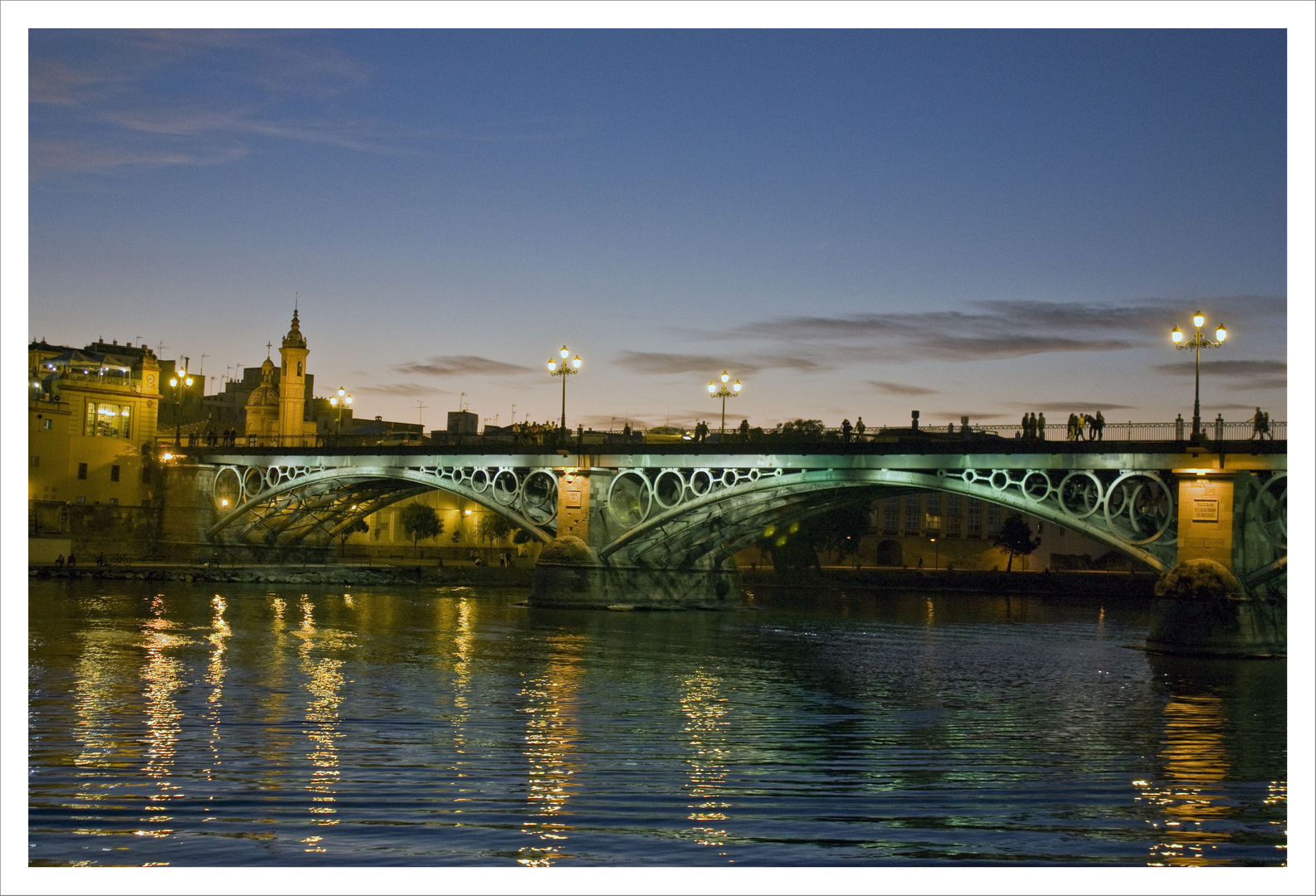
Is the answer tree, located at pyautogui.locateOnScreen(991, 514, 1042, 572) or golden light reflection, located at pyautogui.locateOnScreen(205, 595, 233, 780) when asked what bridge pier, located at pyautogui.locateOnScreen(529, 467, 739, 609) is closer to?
golden light reflection, located at pyautogui.locateOnScreen(205, 595, 233, 780)

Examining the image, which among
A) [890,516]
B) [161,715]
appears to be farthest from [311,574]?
[890,516]

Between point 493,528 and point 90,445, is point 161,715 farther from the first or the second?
point 493,528

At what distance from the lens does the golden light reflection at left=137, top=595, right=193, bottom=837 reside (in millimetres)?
14305

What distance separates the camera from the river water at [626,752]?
13.3m

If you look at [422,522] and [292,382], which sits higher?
[292,382]

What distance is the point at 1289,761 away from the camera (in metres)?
14.4

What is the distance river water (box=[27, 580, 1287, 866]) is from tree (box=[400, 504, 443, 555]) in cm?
5522

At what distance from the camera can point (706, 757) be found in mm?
18625

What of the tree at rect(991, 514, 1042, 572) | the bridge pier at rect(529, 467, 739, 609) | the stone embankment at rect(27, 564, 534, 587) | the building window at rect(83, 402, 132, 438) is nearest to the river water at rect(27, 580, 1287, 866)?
the bridge pier at rect(529, 467, 739, 609)

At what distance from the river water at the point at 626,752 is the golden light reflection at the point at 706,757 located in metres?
0.06

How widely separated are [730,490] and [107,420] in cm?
4128

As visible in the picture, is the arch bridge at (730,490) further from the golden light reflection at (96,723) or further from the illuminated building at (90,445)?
the golden light reflection at (96,723)

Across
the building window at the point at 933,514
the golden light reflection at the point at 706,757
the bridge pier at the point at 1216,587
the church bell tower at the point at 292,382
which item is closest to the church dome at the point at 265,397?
the church bell tower at the point at 292,382

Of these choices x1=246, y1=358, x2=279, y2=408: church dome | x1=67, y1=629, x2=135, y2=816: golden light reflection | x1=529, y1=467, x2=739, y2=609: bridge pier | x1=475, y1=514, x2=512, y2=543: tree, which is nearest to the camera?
x1=67, y1=629, x2=135, y2=816: golden light reflection
